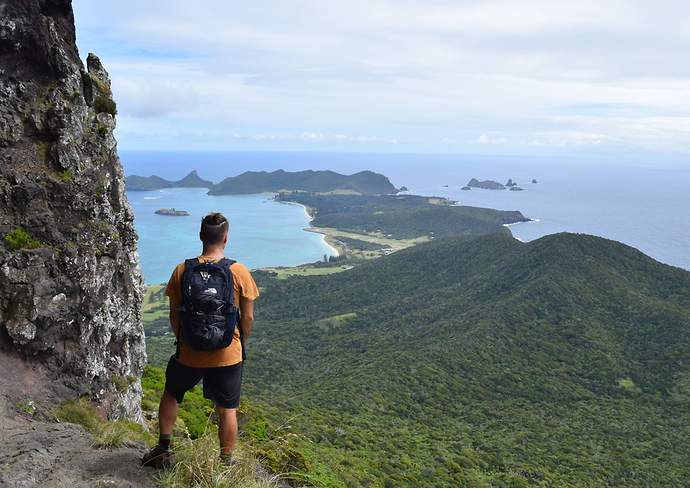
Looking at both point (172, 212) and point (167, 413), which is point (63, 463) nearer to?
point (167, 413)

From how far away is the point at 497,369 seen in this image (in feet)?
131

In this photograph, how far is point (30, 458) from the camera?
4.66m

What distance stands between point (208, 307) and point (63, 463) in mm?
2340

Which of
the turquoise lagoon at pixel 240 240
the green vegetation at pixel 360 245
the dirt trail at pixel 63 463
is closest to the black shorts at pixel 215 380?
the dirt trail at pixel 63 463

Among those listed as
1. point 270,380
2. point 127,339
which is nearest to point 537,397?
point 270,380

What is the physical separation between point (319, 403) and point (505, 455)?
1200cm

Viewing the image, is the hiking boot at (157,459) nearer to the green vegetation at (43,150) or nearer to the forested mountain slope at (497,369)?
the green vegetation at (43,150)

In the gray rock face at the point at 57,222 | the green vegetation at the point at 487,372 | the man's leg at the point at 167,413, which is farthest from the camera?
the green vegetation at the point at 487,372

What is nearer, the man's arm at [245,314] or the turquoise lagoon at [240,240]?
the man's arm at [245,314]

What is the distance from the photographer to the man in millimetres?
4535

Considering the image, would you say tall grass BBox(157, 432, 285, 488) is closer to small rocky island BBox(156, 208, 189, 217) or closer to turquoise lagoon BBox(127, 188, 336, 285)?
turquoise lagoon BBox(127, 188, 336, 285)

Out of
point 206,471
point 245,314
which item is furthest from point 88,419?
point 245,314

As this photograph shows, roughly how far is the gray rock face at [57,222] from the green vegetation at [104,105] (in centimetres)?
2

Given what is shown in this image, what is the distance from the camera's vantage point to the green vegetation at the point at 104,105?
31.1 feet
